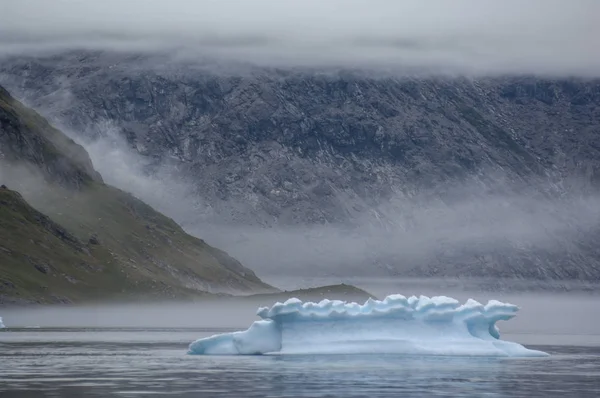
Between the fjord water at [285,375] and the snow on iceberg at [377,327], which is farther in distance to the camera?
the snow on iceberg at [377,327]

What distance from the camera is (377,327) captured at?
11288 cm

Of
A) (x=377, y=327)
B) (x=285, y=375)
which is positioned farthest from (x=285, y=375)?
(x=377, y=327)

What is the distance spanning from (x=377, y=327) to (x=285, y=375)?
60.9ft

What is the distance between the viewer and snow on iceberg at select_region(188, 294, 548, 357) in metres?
111

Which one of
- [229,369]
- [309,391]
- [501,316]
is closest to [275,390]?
[309,391]

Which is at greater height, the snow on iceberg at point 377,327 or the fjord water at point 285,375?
the snow on iceberg at point 377,327

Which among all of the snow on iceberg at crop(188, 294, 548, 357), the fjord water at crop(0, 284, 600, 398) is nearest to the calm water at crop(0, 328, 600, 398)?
the fjord water at crop(0, 284, 600, 398)

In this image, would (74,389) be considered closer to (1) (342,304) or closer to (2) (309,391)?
(2) (309,391)

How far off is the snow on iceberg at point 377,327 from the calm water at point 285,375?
1.38 m

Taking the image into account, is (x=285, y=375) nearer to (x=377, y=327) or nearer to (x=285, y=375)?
(x=285, y=375)

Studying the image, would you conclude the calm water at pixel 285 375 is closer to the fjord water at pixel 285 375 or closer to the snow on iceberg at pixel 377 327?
the fjord water at pixel 285 375

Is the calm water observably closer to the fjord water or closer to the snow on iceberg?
the fjord water

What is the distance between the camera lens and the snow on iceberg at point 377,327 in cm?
11088

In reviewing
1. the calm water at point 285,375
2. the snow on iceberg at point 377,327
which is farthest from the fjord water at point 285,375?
the snow on iceberg at point 377,327
